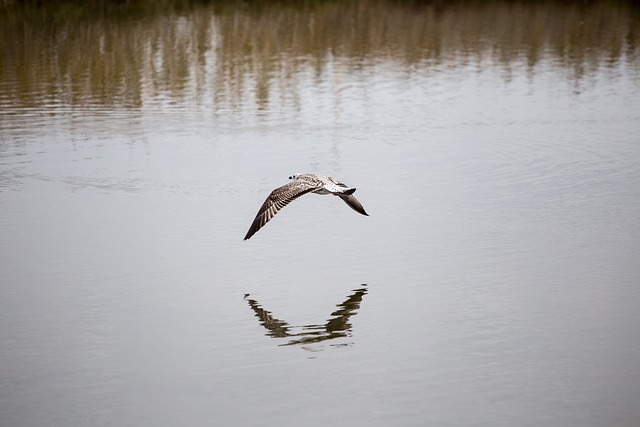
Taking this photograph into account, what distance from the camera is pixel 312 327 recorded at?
1048 centimetres

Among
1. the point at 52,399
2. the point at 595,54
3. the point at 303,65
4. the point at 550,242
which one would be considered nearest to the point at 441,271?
the point at 550,242

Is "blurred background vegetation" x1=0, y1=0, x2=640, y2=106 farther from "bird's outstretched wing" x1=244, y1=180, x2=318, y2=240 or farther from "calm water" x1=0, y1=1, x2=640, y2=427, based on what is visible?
"bird's outstretched wing" x1=244, y1=180, x2=318, y2=240

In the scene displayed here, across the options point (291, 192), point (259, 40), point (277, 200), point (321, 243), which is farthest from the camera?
point (259, 40)

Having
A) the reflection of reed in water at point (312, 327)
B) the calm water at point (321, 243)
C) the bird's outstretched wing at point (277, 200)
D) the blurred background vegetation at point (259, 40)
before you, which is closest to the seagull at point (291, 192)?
the bird's outstretched wing at point (277, 200)

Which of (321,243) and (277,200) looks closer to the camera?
(277,200)

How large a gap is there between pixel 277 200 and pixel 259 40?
18411 millimetres

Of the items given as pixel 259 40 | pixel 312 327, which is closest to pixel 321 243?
pixel 312 327

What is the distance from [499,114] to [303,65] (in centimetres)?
703

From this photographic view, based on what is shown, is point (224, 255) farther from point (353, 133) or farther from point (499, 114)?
point (499, 114)

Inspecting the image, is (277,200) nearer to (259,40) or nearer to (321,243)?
(321,243)

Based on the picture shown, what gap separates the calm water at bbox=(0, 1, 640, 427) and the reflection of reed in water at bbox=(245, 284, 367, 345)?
0.04 metres

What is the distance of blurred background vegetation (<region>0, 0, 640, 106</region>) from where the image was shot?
24953 millimetres

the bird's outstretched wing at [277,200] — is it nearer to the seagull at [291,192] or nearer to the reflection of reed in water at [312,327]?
the seagull at [291,192]

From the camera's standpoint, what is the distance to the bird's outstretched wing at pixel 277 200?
12.4 metres
